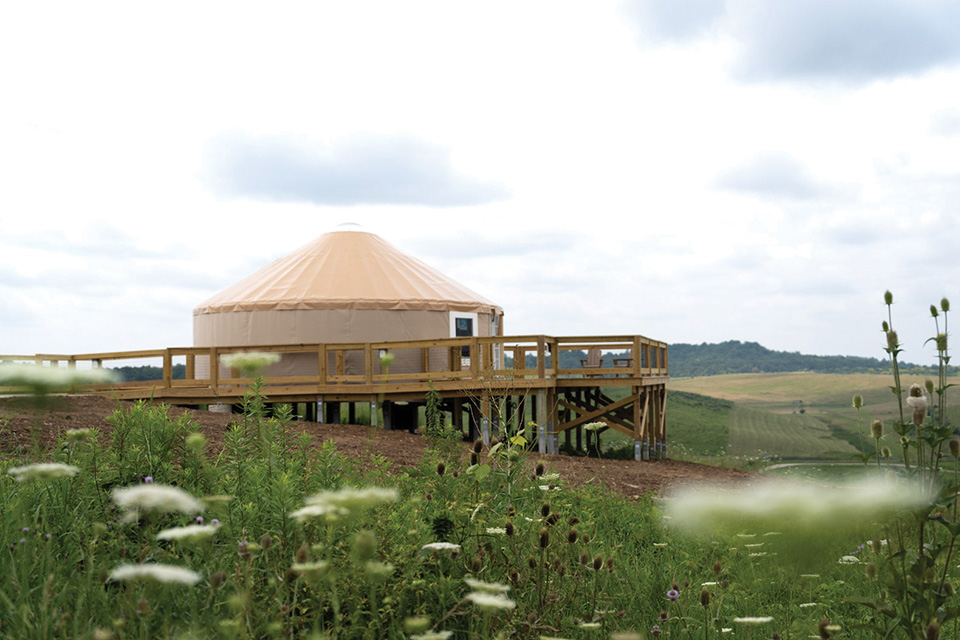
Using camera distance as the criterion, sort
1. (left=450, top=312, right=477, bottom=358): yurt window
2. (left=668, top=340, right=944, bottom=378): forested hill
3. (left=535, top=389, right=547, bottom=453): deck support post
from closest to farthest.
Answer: (left=535, top=389, right=547, bottom=453): deck support post → (left=450, top=312, right=477, bottom=358): yurt window → (left=668, top=340, right=944, bottom=378): forested hill

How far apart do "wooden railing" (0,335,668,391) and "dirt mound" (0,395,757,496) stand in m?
1.46

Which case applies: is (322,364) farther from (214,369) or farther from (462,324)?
(462,324)

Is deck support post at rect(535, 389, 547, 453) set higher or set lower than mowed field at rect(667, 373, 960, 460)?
higher

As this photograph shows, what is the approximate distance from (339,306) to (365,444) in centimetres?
670

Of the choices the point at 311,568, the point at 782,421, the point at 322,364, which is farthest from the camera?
the point at 782,421

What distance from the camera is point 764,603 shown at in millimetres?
3443

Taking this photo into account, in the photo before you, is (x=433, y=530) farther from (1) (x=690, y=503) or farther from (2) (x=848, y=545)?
(2) (x=848, y=545)

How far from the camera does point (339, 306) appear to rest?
1410cm

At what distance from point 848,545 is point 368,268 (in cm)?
1192

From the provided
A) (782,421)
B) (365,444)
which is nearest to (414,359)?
(365,444)

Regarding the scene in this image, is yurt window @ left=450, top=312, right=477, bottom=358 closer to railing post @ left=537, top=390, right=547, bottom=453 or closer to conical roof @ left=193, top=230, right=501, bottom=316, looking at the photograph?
conical roof @ left=193, top=230, right=501, bottom=316

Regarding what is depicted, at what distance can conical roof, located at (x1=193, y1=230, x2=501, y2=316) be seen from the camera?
1429cm

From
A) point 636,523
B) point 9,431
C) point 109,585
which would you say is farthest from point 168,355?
point 109,585

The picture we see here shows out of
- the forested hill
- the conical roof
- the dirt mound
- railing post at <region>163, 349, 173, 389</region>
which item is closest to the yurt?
the conical roof
